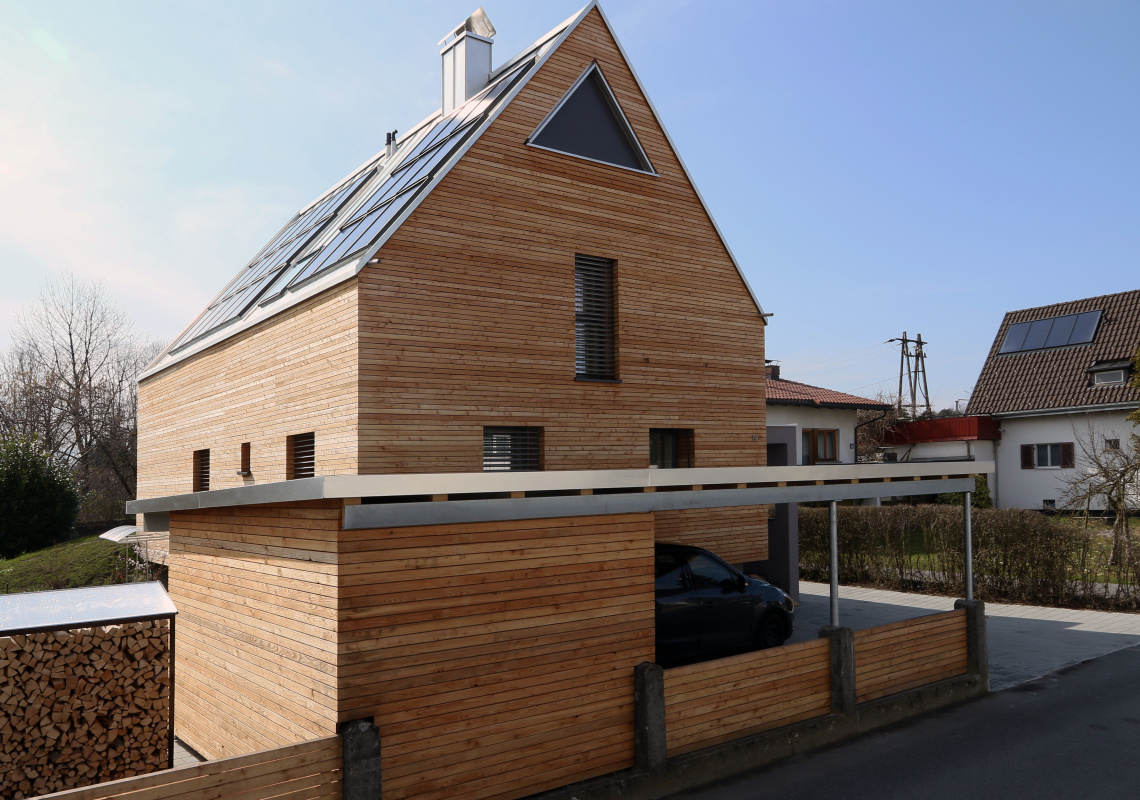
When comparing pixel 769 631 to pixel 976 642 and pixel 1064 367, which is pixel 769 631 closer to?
pixel 976 642

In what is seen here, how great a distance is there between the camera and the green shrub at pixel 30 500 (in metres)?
24.9

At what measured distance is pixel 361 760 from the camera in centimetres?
534

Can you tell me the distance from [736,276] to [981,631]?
22.2 feet

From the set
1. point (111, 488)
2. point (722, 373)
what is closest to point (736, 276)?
point (722, 373)

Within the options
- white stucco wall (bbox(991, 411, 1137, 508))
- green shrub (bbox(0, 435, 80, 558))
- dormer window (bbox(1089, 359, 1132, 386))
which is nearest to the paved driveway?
white stucco wall (bbox(991, 411, 1137, 508))

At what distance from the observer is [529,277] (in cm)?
1159

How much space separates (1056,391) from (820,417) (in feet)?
29.0

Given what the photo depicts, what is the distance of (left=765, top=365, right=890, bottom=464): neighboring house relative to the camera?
87.3ft

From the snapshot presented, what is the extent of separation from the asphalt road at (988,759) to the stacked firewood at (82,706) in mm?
4544

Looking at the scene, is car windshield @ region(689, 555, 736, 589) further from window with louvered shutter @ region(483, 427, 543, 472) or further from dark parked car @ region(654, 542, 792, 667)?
window with louvered shutter @ region(483, 427, 543, 472)

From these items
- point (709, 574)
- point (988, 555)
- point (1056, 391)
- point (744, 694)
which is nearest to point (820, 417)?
point (1056, 391)

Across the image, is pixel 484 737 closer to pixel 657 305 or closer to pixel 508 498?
pixel 508 498

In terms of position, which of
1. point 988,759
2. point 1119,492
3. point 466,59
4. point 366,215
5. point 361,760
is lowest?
point 988,759

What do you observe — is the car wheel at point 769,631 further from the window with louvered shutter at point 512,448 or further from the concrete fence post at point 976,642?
the window with louvered shutter at point 512,448
